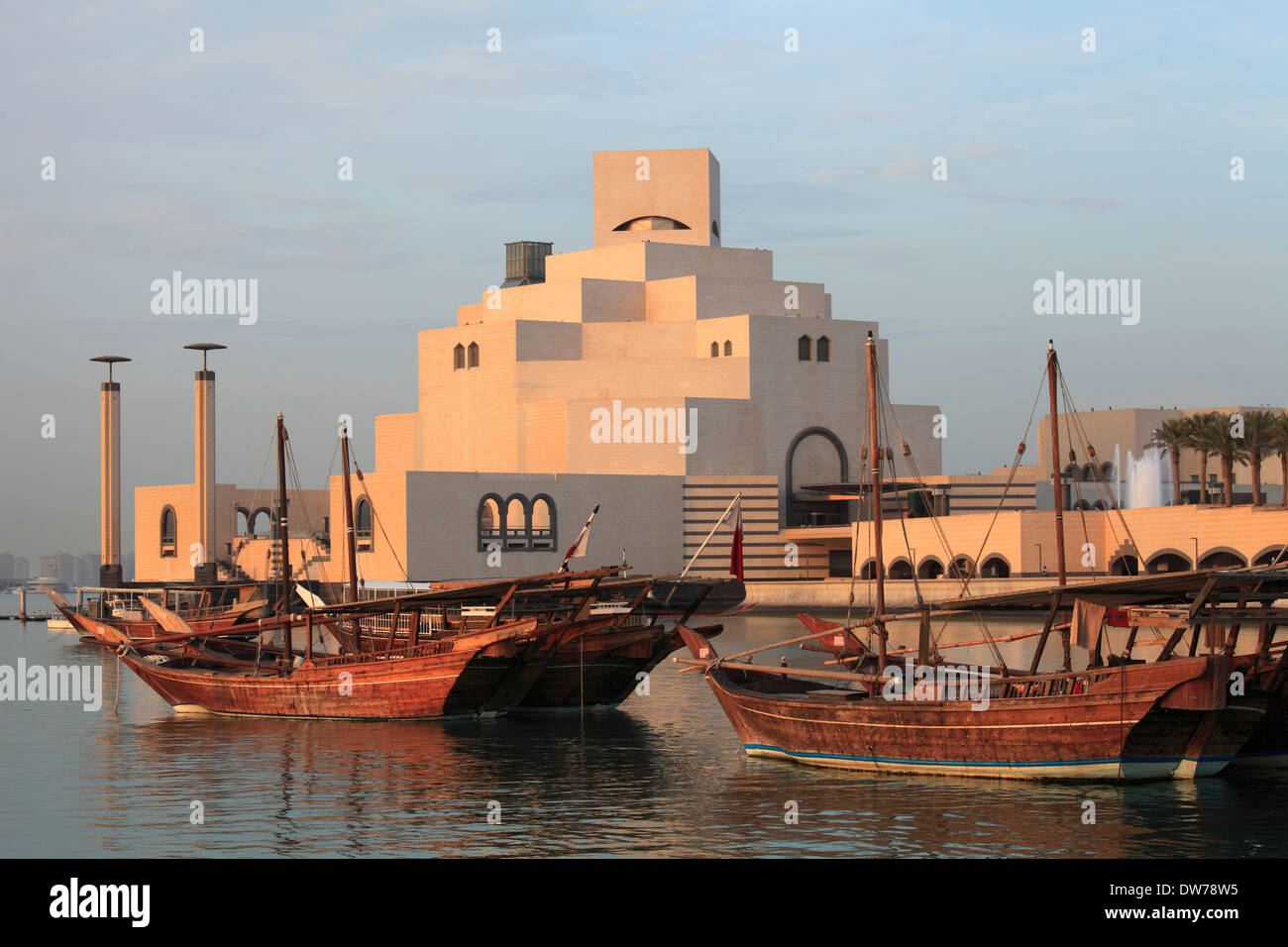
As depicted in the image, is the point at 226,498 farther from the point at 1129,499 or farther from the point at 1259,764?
the point at 1259,764

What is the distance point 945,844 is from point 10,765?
17.8m

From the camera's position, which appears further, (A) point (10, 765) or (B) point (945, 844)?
(A) point (10, 765)

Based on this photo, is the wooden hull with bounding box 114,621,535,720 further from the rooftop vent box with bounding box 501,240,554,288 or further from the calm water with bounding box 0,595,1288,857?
the rooftop vent box with bounding box 501,240,554,288

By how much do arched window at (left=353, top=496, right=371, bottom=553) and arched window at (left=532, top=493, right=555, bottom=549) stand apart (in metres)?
8.37

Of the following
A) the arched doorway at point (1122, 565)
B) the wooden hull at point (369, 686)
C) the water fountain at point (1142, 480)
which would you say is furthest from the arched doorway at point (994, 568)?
the wooden hull at point (369, 686)

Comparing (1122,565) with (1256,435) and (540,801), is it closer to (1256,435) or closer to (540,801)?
(1256,435)

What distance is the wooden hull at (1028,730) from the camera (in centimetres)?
2117

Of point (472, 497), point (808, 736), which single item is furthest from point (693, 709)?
point (472, 497)

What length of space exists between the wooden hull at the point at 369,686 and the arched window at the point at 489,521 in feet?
138

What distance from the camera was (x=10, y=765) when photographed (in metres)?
27.7

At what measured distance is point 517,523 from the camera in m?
78.4

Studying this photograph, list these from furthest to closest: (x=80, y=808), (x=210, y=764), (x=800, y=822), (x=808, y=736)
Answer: (x=210, y=764) < (x=808, y=736) < (x=80, y=808) < (x=800, y=822)

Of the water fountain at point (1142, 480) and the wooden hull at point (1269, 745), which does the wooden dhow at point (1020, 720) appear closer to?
the wooden hull at point (1269, 745)

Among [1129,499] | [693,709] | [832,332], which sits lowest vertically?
[693,709]
